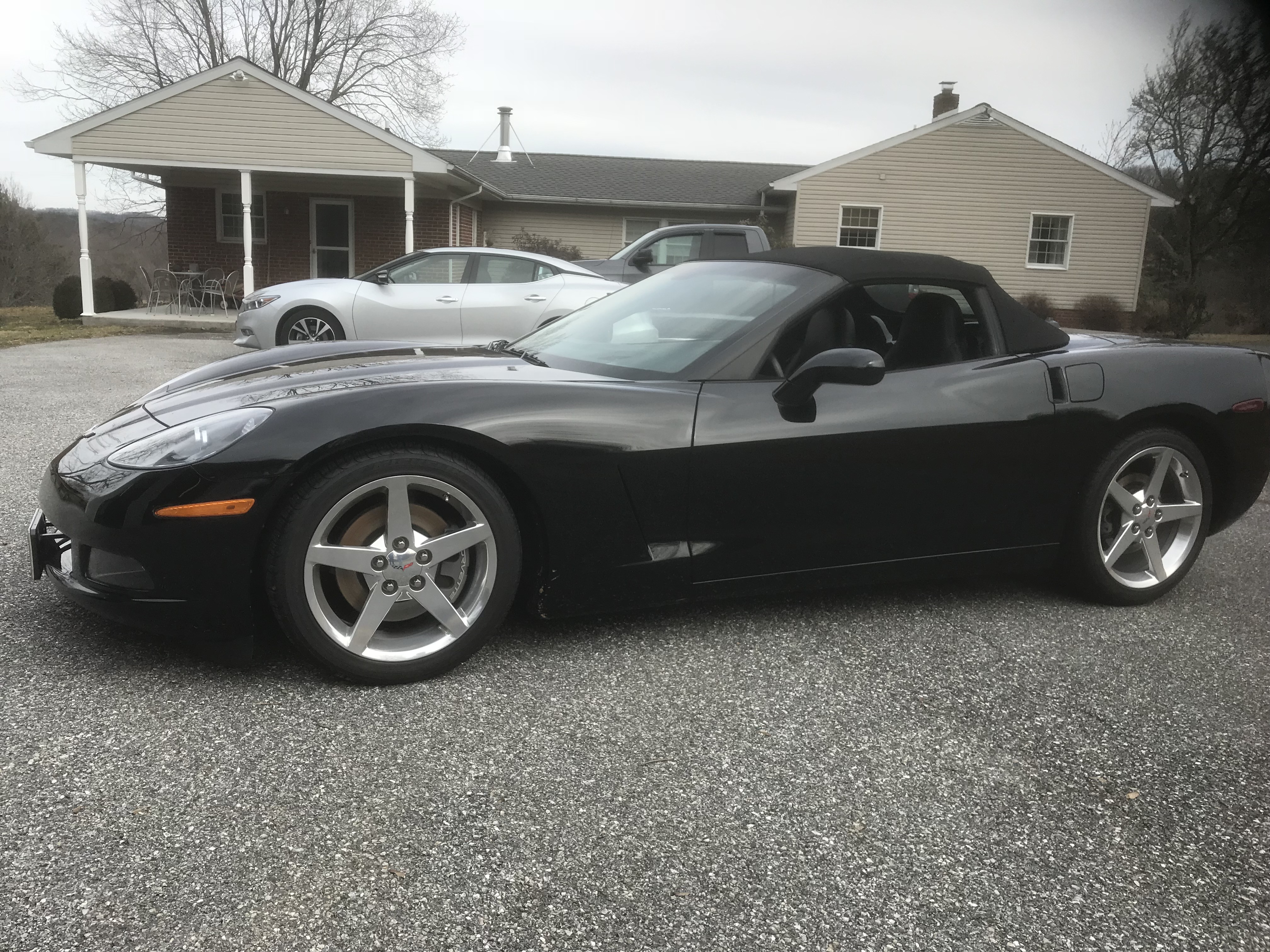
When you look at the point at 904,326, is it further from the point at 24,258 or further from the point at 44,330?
the point at 24,258

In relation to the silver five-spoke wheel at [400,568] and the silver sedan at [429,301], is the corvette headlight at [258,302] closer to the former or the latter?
the silver sedan at [429,301]

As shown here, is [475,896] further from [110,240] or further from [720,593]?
[110,240]

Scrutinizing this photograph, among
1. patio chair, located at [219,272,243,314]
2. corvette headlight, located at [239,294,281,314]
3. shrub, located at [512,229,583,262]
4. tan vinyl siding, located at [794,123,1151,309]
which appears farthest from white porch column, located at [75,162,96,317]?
tan vinyl siding, located at [794,123,1151,309]

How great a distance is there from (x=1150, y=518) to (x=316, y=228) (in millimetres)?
20781

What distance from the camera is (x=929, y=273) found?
12.0 ft

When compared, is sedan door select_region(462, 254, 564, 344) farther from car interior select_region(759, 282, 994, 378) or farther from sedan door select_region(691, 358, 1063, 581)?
sedan door select_region(691, 358, 1063, 581)

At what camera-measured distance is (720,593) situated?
10.7 feet

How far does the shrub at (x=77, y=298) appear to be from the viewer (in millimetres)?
19141

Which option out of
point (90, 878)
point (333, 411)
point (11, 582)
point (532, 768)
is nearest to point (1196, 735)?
point (532, 768)

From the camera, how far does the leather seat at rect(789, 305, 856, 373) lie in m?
3.44

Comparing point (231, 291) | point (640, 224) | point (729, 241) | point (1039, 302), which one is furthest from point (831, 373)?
point (640, 224)

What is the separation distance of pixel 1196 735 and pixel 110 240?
40335mm

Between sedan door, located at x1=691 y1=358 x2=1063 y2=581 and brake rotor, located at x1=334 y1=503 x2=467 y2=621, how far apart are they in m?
0.74

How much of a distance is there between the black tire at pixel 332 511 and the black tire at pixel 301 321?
28.5 ft
